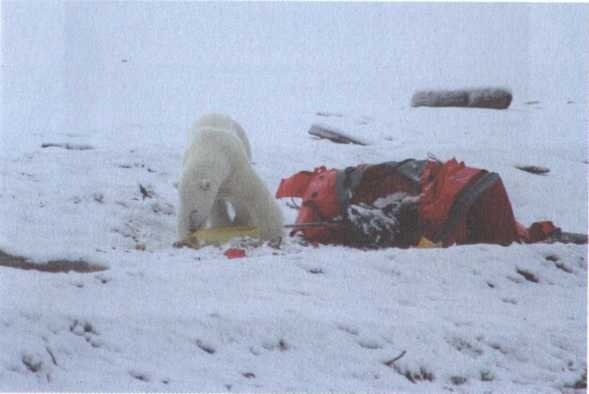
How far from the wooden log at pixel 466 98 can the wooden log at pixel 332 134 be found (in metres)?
1.88

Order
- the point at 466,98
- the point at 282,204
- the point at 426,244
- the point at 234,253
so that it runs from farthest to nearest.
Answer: the point at 466,98 < the point at 282,204 < the point at 426,244 < the point at 234,253

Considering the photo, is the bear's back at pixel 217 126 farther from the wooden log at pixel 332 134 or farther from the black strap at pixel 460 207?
the wooden log at pixel 332 134

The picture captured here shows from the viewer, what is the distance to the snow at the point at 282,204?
2262 millimetres

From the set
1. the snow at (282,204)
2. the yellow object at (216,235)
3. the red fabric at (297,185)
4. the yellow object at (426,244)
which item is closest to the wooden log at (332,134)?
the snow at (282,204)

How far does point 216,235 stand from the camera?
445cm

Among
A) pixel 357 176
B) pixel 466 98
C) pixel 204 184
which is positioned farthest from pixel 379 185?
pixel 466 98

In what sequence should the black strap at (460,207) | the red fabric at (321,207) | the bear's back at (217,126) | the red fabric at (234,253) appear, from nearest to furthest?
the red fabric at (234,253), the black strap at (460,207), the red fabric at (321,207), the bear's back at (217,126)

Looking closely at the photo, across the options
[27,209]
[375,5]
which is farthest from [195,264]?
[375,5]

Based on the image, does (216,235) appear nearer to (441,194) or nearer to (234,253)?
(234,253)

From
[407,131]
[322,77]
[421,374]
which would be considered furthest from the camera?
[407,131]

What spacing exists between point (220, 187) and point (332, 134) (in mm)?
3533

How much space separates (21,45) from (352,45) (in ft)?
9.21

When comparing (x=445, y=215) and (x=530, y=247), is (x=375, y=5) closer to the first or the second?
(x=445, y=215)

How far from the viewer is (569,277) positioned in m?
3.44
